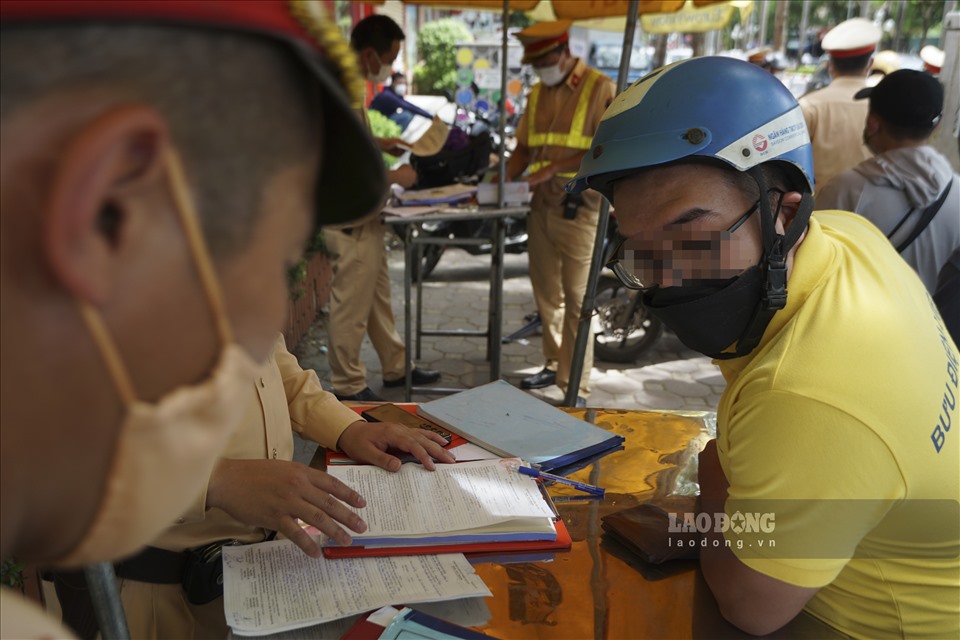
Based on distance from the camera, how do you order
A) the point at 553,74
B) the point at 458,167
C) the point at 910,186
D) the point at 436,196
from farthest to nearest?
the point at 458,167, the point at 553,74, the point at 436,196, the point at 910,186

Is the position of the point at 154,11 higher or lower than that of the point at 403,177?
higher

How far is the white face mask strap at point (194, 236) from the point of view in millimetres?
453

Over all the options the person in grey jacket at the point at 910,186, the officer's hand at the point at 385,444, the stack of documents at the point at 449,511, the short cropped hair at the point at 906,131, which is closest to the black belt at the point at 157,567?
the stack of documents at the point at 449,511

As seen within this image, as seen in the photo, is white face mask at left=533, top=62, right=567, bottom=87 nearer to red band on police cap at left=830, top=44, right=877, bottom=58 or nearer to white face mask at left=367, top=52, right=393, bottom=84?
white face mask at left=367, top=52, right=393, bottom=84

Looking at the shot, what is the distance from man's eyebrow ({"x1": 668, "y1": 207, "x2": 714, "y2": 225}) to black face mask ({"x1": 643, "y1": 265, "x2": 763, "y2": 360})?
118mm

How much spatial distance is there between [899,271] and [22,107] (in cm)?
151

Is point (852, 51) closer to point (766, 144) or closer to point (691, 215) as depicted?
point (766, 144)

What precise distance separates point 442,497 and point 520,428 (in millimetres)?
408

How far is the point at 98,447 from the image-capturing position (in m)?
0.48

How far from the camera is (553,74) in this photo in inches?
181

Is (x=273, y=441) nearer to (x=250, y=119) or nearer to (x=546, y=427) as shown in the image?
(x=546, y=427)

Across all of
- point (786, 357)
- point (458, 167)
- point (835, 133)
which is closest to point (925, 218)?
point (835, 133)

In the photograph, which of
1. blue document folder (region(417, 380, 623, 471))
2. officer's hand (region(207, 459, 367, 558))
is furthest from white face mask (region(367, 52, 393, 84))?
officer's hand (region(207, 459, 367, 558))

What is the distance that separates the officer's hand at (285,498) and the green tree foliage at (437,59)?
15.4m
